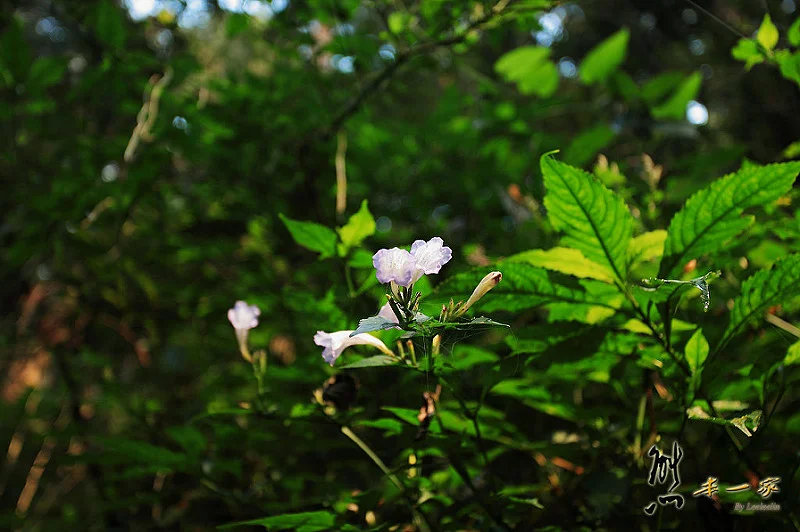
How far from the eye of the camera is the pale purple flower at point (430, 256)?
63cm

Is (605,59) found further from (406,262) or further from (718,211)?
(406,262)

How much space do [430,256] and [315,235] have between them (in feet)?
1.01

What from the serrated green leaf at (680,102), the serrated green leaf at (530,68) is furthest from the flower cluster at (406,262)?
the serrated green leaf at (680,102)

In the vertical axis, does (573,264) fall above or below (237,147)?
above

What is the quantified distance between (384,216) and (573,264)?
1193 mm

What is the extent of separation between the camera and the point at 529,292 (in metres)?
0.75

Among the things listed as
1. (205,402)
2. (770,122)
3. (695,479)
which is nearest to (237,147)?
(205,402)

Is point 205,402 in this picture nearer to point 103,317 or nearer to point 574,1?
point 103,317

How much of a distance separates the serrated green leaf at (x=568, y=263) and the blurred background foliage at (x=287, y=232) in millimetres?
95

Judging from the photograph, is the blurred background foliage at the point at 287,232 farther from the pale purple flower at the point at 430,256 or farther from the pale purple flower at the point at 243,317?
the pale purple flower at the point at 430,256

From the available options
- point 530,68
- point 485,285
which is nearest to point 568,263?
point 485,285

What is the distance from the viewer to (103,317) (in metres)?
2.06

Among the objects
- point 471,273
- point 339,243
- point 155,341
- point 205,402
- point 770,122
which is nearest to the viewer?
point 471,273

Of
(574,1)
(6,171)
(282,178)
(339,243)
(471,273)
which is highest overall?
(574,1)
